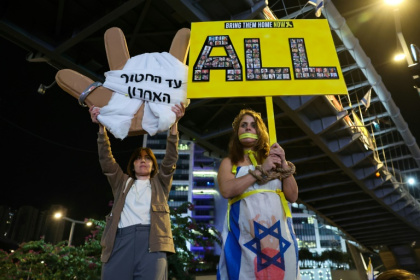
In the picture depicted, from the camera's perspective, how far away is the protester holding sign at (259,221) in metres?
1.91

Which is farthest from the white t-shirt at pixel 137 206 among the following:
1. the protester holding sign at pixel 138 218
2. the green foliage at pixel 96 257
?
the green foliage at pixel 96 257

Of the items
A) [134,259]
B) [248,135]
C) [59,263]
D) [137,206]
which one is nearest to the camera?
[248,135]

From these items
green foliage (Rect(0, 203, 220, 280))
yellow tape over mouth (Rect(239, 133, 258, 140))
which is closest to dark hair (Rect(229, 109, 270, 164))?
yellow tape over mouth (Rect(239, 133, 258, 140))

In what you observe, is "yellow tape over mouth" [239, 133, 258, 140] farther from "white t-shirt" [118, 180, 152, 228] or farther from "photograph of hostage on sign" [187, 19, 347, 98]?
"white t-shirt" [118, 180, 152, 228]

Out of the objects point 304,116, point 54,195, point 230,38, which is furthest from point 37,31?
point 304,116

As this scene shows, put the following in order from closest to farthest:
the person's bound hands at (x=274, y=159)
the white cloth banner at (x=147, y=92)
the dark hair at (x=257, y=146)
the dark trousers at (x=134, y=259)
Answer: the person's bound hands at (x=274, y=159) → the dark hair at (x=257, y=146) → the dark trousers at (x=134, y=259) → the white cloth banner at (x=147, y=92)

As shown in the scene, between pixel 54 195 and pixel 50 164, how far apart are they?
1554 mm

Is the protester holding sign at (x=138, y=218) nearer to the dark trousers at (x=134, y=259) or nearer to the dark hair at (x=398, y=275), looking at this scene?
the dark trousers at (x=134, y=259)

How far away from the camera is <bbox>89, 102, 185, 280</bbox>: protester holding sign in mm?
2504

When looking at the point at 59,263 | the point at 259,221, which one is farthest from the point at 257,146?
the point at 59,263

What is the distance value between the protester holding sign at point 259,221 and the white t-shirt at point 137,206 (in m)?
0.85

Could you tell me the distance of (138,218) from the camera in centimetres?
270

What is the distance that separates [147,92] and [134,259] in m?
1.44

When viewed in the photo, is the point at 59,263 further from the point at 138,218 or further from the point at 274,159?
the point at 274,159
